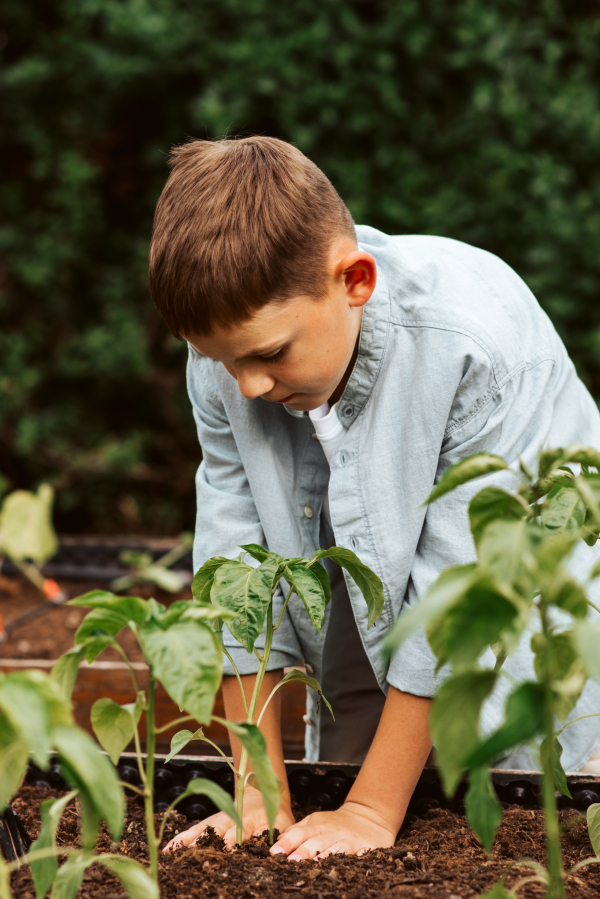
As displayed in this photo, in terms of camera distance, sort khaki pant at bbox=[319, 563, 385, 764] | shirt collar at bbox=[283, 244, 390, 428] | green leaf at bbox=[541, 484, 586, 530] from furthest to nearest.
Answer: khaki pant at bbox=[319, 563, 385, 764]
shirt collar at bbox=[283, 244, 390, 428]
green leaf at bbox=[541, 484, 586, 530]

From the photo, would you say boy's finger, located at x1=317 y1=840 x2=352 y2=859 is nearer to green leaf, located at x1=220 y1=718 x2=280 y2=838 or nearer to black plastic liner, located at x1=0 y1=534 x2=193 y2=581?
green leaf, located at x1=220 y1=718 x2=280 y2=838

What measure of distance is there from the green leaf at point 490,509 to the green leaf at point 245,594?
29 centimetres

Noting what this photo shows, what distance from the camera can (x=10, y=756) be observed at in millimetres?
510

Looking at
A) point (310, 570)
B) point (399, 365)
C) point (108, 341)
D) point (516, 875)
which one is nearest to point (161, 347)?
point (108, 341)

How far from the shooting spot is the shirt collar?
1139 mm

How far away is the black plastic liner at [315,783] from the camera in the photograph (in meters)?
0.99

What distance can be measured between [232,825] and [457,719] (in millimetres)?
573

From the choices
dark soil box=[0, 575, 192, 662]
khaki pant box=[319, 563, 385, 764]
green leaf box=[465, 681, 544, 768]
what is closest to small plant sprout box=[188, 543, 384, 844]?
green leaf box=[465, 681, 544, 768]

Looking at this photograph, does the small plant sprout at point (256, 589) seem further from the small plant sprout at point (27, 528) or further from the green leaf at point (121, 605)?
the small plant sprout at point (27, 528)

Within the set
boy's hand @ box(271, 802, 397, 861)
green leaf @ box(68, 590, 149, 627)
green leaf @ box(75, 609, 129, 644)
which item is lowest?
boy's hand @ box(271, 802, 397, 861)

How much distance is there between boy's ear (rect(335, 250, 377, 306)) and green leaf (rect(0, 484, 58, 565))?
651 millimetres

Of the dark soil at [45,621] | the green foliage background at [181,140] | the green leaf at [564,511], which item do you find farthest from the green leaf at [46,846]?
the green foliage background at [181,140]

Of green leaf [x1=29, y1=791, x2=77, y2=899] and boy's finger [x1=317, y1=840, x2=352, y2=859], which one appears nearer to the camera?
green leaf [x1=29, y1=791, x2=77, y2=899]

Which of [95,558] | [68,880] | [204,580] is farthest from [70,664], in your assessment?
[95,558]
